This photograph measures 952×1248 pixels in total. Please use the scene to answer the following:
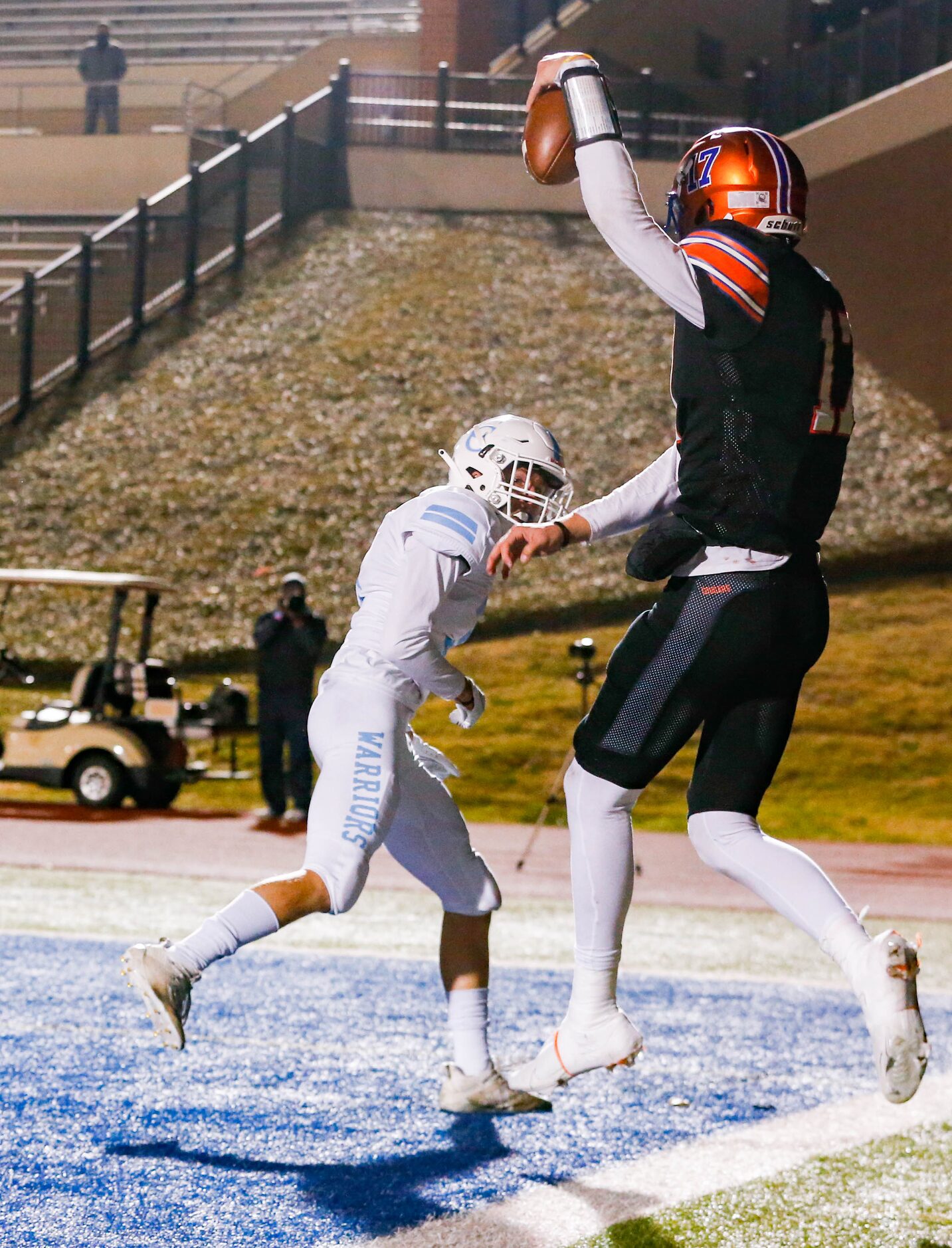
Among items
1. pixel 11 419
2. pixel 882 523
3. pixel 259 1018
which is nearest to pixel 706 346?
pixel 259 1018

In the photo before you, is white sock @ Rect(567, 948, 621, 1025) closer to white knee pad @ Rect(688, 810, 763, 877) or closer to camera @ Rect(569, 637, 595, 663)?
white knee pad @ Rect(688, 810, 763, 877)

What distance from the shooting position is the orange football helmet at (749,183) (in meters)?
3.03

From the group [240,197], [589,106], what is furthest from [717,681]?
[240,197]

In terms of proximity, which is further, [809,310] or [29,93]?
[29,93]

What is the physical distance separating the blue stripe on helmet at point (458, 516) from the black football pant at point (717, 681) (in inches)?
21.5

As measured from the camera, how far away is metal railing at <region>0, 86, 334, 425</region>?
21438 mm

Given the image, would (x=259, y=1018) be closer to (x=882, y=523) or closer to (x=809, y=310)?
(x=809, y=310)

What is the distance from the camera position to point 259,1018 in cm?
559

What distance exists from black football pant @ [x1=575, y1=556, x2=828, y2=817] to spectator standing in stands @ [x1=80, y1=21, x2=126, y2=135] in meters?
21.7

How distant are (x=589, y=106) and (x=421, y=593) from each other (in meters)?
1.15

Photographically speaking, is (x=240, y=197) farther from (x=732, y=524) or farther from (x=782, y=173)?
(x=732, y=524)

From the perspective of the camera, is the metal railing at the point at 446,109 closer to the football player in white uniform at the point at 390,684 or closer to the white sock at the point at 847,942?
the football player in white uniform at the point at 390,684

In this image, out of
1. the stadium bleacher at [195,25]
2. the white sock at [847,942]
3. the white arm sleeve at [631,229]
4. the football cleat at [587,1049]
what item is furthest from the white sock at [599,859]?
the stadium bleacher at [195,25]

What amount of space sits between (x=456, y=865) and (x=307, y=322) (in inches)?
770
